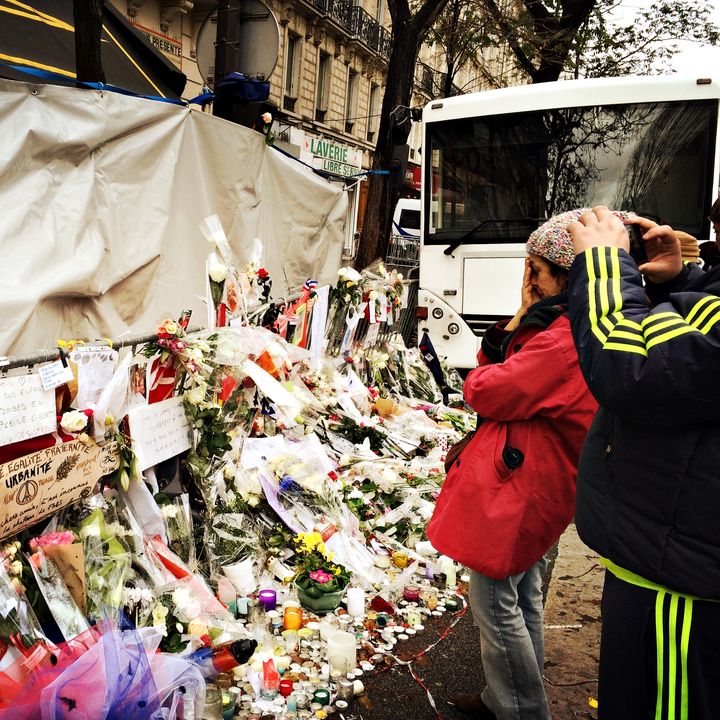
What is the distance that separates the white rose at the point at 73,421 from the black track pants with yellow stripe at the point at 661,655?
1.81 meters

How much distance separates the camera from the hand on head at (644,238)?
1.64 meters

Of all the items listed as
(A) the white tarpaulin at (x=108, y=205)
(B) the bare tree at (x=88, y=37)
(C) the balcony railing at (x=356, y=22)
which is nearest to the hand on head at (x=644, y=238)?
(A) the white tarpaulin at (x=108, y=205)

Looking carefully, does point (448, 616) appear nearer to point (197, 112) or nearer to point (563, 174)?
point (197, 112)

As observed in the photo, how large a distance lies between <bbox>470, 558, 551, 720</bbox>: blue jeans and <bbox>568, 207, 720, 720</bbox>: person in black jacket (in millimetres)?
707

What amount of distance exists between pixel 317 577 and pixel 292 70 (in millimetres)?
22818

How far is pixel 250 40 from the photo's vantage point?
21.5 feet

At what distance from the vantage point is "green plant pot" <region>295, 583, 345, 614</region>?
326cm

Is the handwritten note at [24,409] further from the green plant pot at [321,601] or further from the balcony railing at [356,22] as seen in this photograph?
the balcony railing at [356,22]

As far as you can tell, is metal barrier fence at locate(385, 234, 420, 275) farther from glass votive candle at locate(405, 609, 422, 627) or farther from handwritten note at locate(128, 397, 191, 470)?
handwritten note at locate(128, 397, 191, 470)

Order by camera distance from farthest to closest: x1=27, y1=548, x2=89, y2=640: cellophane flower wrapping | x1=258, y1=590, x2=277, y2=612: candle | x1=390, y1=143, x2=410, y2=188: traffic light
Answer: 1. x1=390, y1=143, x2=410, y2=188: traffic light
2. x1=258, y1=590, x2=277, y2=612: candle
3. x1=27, y1=548, x2=89, y2=640: cellophane flower wrapping

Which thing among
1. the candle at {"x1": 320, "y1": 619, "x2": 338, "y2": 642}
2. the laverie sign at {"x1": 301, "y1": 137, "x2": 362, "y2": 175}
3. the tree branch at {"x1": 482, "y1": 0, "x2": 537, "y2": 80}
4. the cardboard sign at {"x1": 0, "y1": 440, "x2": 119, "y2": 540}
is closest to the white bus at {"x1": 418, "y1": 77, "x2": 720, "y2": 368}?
the candle at {"x1": 320, "y1": 619, "x2": 338, "y2": 642}

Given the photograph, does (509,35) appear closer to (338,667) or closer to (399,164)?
(399,164)

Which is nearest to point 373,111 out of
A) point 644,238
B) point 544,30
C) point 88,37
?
point 544,30

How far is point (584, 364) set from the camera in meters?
1.54
